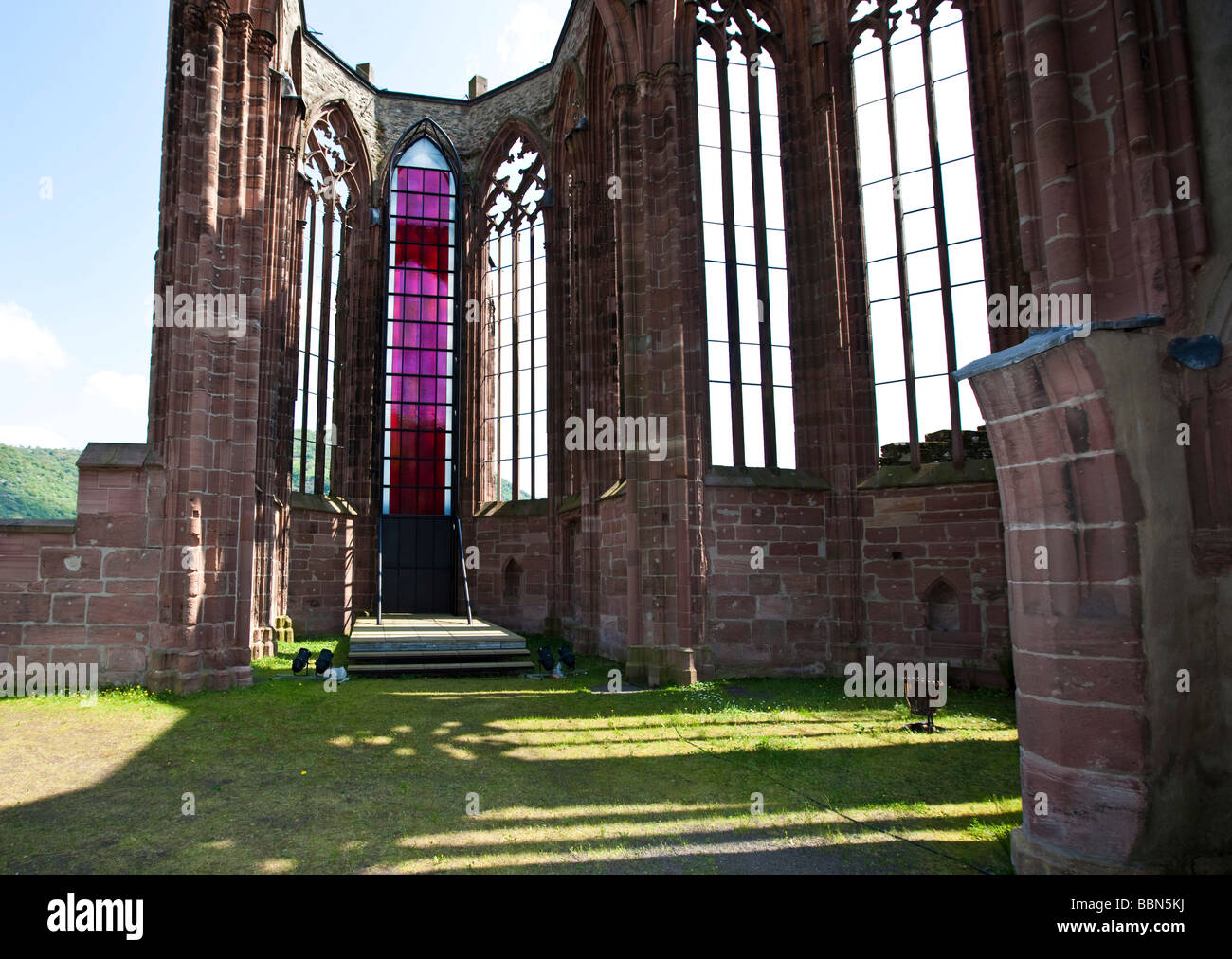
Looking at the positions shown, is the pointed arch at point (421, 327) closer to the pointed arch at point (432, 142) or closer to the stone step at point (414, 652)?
the pointed arch at point (432, 142)

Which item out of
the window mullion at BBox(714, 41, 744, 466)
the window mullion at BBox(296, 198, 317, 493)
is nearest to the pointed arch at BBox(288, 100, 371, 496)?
the window mullion at BBox(296, 198, 317, 493)

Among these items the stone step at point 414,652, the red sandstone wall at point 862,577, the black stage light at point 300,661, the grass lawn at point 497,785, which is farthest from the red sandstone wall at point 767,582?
the black stage light at point 300,661

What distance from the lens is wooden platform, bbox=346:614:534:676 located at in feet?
36.0

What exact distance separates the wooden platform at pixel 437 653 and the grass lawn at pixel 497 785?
1.90 meters

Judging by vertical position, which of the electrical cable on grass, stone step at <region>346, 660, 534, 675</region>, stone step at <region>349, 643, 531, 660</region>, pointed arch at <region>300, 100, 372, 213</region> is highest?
pointed arch at <region>300, 100, 372, 213</region>

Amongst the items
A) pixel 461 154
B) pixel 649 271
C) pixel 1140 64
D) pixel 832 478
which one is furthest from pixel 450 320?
pixel 1140 64

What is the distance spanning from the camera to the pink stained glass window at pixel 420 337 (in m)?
18.3

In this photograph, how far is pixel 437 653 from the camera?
11320 mm

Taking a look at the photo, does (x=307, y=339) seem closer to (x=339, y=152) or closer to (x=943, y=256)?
(x=339, y=152)

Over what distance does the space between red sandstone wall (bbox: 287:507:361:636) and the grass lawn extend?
24.1ft

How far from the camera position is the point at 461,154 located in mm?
19422

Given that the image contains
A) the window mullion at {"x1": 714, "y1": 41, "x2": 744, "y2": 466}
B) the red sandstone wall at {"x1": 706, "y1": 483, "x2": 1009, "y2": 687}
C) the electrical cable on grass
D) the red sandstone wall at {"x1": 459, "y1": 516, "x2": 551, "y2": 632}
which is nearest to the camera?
the electrical cable on grass

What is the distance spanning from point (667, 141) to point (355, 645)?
29.2 ft

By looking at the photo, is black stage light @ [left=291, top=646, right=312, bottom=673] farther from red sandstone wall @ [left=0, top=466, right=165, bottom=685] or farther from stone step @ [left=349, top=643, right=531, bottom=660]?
red sandstone wall @ [left=0, top=466, right=165, bottom=685]
